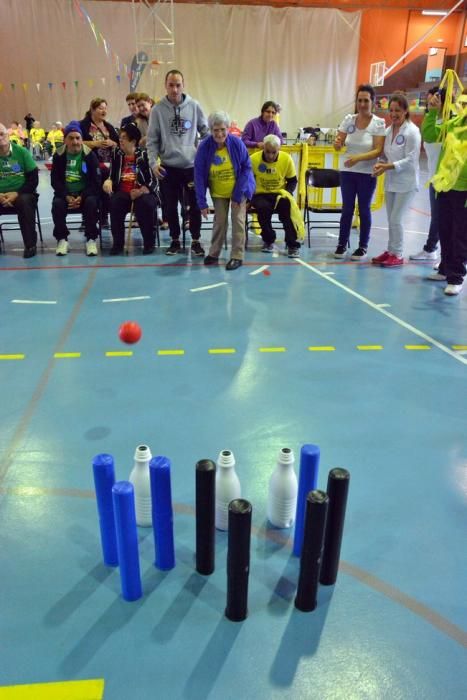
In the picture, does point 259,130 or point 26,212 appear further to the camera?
point 259,130

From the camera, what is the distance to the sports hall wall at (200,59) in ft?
65.6

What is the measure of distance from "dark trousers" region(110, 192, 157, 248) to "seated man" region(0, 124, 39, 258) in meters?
0.95

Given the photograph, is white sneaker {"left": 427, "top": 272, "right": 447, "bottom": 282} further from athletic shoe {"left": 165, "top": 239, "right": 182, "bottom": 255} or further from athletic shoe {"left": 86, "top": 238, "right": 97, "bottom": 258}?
athletic shoe {"left": 86, "top": 238, "right": 97, "bottom": 258}

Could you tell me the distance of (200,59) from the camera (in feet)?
71.7

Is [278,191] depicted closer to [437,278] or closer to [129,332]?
[437,278]

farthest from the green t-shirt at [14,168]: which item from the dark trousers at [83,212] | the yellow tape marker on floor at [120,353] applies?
the yellow tape marker on floor at [120,353]

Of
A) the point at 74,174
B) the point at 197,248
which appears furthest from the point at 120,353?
the point at 74,174

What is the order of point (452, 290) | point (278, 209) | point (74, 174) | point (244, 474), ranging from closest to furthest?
point (244, 474), point (452, 290), point (74, 174), point (278, 209)

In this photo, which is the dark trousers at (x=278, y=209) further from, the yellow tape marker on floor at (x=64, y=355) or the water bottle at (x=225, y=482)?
the water bottle at (x=225, y=482)

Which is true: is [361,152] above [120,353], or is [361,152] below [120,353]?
above

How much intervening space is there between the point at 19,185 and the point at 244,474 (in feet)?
17.2

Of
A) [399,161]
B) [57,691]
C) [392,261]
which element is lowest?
[57,691]

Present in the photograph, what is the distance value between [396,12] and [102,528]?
25861 millimetres

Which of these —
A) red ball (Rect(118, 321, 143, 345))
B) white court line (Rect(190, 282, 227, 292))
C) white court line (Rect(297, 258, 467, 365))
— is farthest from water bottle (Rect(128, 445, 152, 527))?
white court line (Rect(190, 282, 227, 292))
